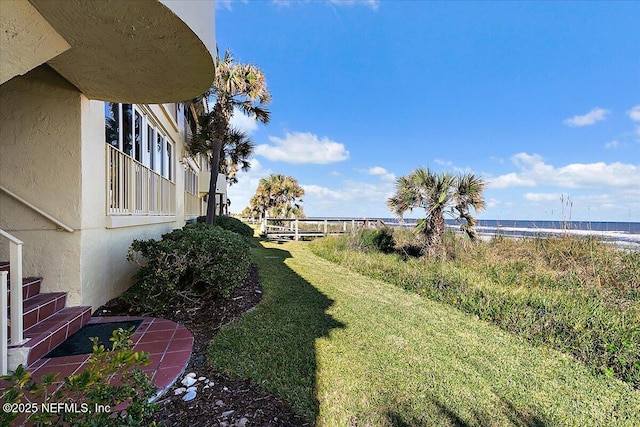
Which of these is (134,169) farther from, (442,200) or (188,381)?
(442,200)

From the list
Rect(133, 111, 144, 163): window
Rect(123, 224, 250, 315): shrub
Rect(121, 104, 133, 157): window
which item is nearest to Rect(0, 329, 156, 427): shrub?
Rect(123, 224, 250, 315): shrub

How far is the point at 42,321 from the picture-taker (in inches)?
132

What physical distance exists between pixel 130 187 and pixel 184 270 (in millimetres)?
2228

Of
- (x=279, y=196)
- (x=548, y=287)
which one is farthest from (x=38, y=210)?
(x=279, y=196)

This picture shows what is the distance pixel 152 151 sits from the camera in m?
7.71

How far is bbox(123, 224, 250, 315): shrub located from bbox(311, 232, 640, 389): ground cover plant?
4.29 meters

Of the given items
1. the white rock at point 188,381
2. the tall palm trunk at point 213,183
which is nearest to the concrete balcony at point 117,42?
the white rock at point 188,381

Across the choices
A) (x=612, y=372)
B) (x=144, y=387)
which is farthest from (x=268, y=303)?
(x=612, y=372)

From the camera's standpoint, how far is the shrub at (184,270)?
14.3 ft

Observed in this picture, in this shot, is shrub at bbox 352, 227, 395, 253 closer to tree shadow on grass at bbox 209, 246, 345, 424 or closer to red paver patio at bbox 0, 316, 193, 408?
tree shadow on grass at bbox 209, 246, 345, 424

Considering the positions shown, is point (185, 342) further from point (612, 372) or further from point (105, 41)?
point (612, 372)

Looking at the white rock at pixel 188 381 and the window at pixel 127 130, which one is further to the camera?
the window at pixel 127 130

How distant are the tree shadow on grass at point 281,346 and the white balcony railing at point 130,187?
Answer: 2.83 meters

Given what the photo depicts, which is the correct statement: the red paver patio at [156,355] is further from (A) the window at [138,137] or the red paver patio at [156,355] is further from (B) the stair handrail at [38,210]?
(A) the window at [138,137]
